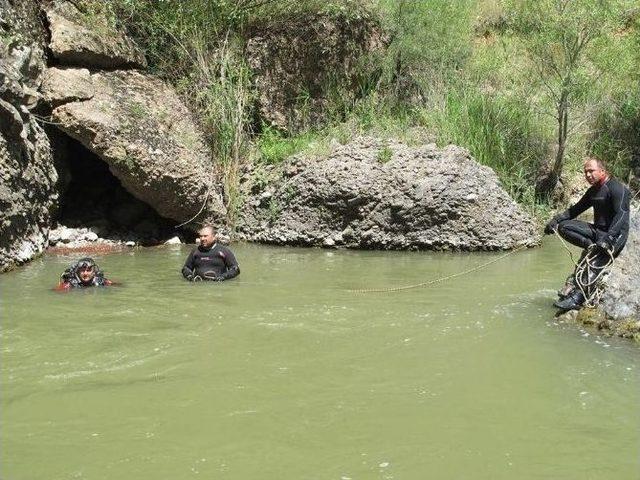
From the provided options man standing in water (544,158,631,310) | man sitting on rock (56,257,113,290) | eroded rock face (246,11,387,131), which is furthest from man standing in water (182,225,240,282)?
eroded rock face (246,11,387,131)

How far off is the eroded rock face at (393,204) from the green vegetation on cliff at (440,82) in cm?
85

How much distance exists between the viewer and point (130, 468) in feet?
12.3

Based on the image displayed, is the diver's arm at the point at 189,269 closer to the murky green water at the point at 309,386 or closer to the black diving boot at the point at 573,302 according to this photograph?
the murky green water at the point at 309,386

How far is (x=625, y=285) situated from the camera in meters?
6.60

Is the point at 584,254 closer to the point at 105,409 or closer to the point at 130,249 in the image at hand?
Result: the point at 105,409

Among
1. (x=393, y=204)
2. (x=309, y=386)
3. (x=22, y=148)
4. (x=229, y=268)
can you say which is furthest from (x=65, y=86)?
(x=309, y=386)

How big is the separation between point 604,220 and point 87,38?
322 inches

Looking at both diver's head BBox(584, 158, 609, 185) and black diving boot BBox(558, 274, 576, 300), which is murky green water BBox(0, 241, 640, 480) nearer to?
black diving boot BBox(558, 274, 576, 300)

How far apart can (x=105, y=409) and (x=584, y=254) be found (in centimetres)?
484

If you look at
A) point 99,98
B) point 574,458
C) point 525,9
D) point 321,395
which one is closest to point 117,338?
point 321,395

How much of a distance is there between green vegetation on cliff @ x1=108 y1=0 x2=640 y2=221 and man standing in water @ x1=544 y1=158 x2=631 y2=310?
16.3ft

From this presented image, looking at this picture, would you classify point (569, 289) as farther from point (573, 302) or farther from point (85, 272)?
point (85, 272)

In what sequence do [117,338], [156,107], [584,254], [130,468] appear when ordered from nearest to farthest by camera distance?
[130,468], [117,338], [584,254], [156,107]

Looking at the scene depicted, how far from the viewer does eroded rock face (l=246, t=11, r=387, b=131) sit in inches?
524
